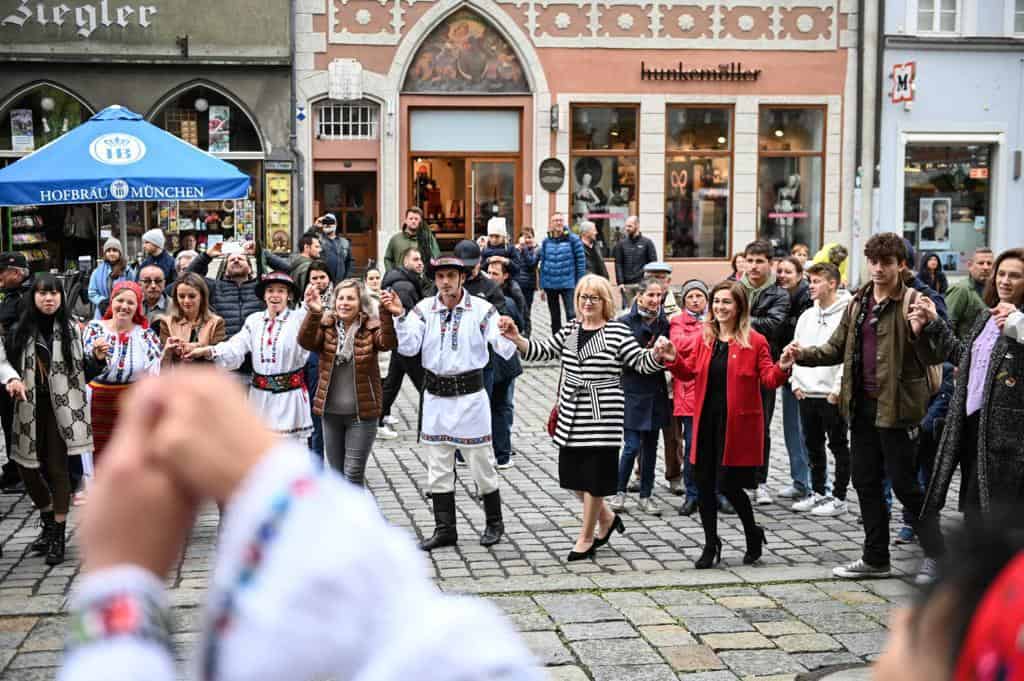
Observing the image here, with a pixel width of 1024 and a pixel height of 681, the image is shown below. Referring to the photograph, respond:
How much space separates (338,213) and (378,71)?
287 centimetres

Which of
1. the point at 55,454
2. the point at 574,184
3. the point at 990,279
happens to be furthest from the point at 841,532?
the point at 574,184

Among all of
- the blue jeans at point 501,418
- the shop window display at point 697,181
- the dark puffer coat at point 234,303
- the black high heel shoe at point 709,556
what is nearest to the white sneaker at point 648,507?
the black high heel shoe at point 709,556

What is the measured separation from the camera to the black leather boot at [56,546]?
26.9 ft

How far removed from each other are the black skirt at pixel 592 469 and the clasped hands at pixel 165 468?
23.3ft

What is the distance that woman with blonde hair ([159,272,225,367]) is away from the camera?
30.6 ft

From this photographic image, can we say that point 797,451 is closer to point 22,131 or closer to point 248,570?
point 248,570

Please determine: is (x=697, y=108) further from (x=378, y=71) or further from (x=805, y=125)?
(x=378, y=71)

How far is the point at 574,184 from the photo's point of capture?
2556 cm

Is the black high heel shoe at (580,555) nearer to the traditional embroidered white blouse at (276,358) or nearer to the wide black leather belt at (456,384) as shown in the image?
the wide black leather belt at (456,384)

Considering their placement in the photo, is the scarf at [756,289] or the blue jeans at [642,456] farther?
the scarf at [756,289]

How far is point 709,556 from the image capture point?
26.0ft

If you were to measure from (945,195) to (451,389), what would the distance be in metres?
20.4

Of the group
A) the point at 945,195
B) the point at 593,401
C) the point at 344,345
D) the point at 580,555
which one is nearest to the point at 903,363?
the point at 593,401

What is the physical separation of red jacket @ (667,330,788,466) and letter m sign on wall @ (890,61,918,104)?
18.7m
